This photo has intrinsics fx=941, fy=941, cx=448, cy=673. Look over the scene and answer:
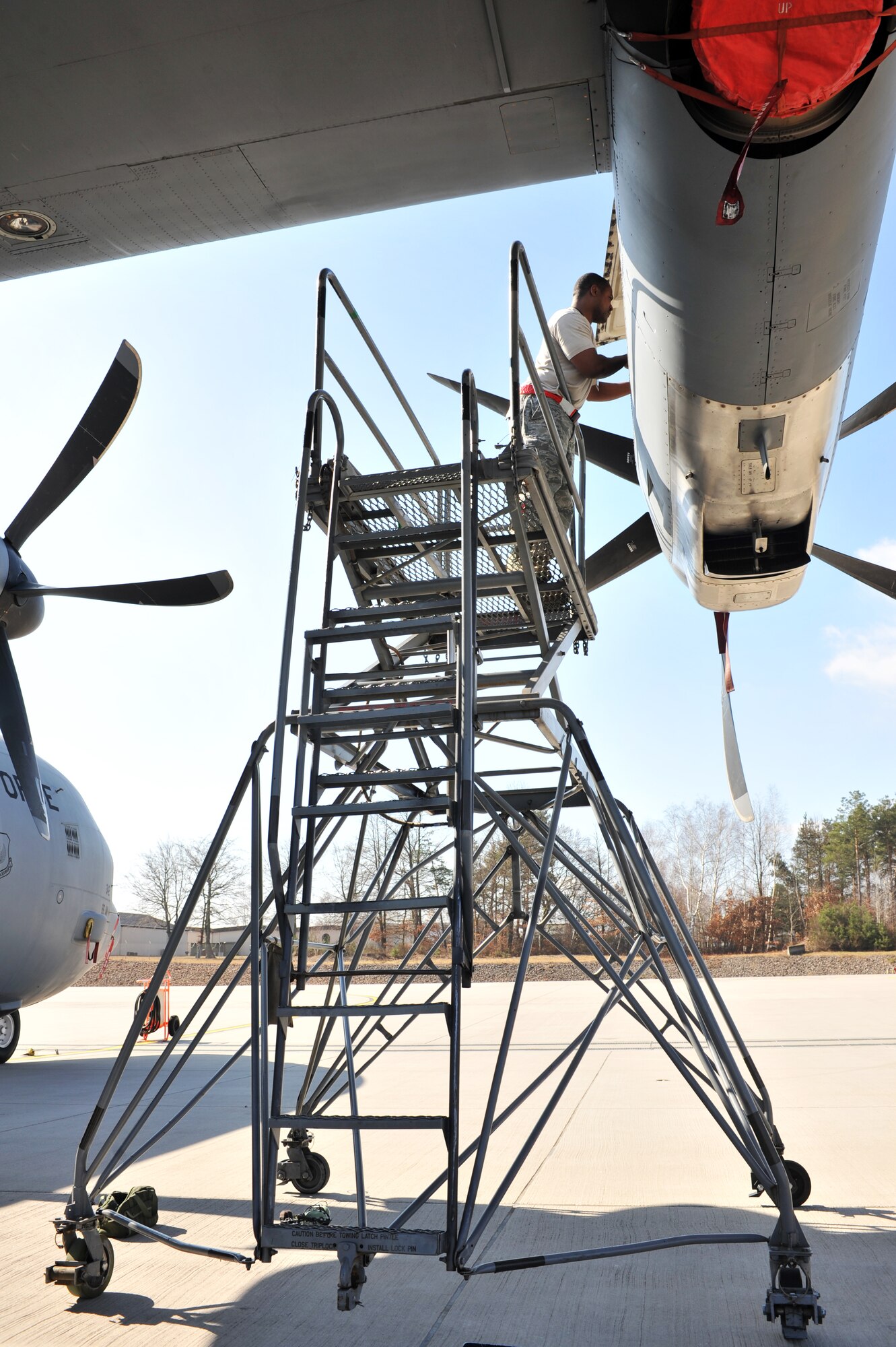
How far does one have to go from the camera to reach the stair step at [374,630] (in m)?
4.45

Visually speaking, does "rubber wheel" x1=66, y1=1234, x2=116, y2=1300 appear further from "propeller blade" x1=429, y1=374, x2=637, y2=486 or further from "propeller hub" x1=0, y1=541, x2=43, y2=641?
"propeller blade" x1=429, y1=374, x2=637, y2=486

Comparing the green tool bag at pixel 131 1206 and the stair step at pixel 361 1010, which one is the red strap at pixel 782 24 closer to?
the stair step at pixel 361 1010

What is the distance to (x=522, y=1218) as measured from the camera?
200 inches

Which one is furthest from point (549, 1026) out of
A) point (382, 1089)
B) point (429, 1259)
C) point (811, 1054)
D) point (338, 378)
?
point (338, 378)

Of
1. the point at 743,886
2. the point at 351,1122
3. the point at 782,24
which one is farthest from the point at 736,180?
the point at 743,886

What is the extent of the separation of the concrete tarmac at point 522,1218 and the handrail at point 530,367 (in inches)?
153

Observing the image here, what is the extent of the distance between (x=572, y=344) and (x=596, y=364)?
229 millimetres

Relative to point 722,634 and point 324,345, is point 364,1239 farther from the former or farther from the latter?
point 722,634

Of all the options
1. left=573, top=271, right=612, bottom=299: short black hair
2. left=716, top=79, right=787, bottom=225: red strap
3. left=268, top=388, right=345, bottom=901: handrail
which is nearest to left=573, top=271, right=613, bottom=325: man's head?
left=573, top=271, right=612, bottom=299: short black hair

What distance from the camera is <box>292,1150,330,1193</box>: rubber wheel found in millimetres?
5629

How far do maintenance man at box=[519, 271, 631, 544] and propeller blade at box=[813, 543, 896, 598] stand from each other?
129 inches

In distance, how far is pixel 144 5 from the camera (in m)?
4.30

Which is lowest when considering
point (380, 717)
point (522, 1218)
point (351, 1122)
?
point (522, 1218)

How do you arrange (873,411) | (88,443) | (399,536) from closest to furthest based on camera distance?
(399,536) → (88,443) → (873,411)
